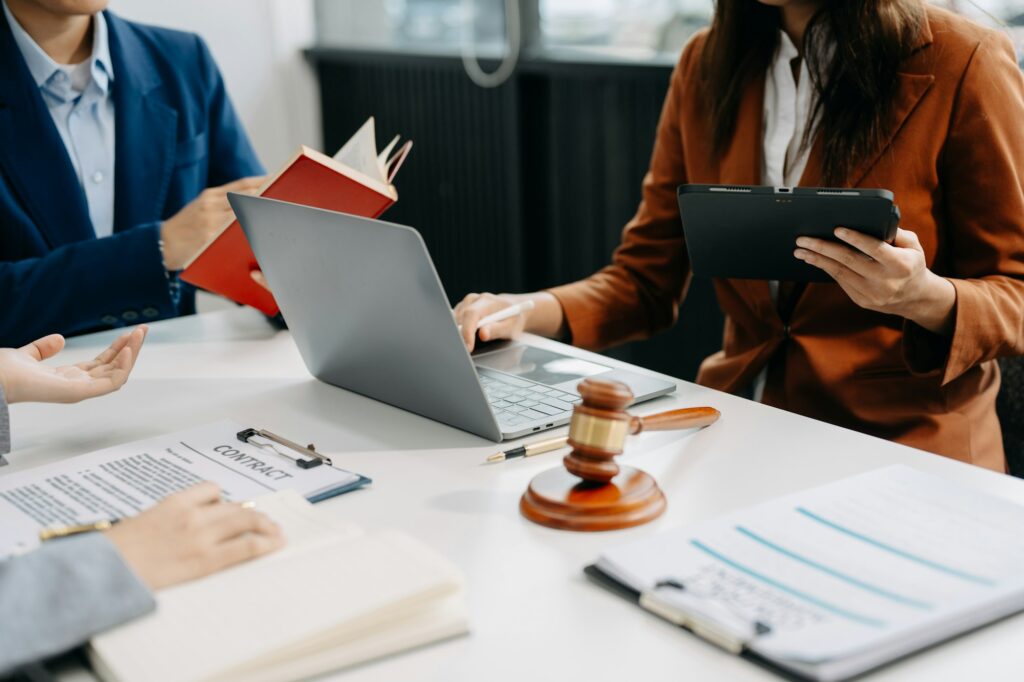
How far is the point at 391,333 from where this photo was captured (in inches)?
44.0

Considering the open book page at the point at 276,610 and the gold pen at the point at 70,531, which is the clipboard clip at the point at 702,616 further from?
the gold pen at the point at 70,531

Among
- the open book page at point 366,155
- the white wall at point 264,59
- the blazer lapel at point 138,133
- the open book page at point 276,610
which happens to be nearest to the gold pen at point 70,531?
the open book page at point 276,610

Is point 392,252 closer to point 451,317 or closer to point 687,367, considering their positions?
point 451,317

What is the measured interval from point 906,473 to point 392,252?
1.62 feet

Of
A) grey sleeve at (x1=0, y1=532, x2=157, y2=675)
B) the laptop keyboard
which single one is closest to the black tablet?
the laptop keyboard

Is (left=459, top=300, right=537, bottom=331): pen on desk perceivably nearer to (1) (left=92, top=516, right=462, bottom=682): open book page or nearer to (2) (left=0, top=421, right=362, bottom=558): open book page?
(2) (left=0, top=421, right=362, bottom=558): open book page

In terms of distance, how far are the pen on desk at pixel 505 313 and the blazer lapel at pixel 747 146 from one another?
0.31 meters

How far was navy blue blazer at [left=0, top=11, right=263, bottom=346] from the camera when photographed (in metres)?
1.64

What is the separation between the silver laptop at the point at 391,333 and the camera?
103 cm

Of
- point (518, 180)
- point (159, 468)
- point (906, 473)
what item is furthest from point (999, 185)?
point (518, 180)

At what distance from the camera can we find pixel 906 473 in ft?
3.05

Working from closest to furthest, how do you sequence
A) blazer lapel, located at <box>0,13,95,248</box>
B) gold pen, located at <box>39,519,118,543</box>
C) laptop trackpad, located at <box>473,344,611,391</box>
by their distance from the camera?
gold pen, located at <box>39,519,118,543</box>
laptop trackpad, located at <box>473,344,611,391</box>
blazer lapel, located at <box>0,13,95,248</box>

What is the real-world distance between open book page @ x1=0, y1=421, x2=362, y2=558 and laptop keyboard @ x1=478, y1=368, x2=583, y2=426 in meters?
0.22

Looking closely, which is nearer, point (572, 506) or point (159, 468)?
point (572, 506)
